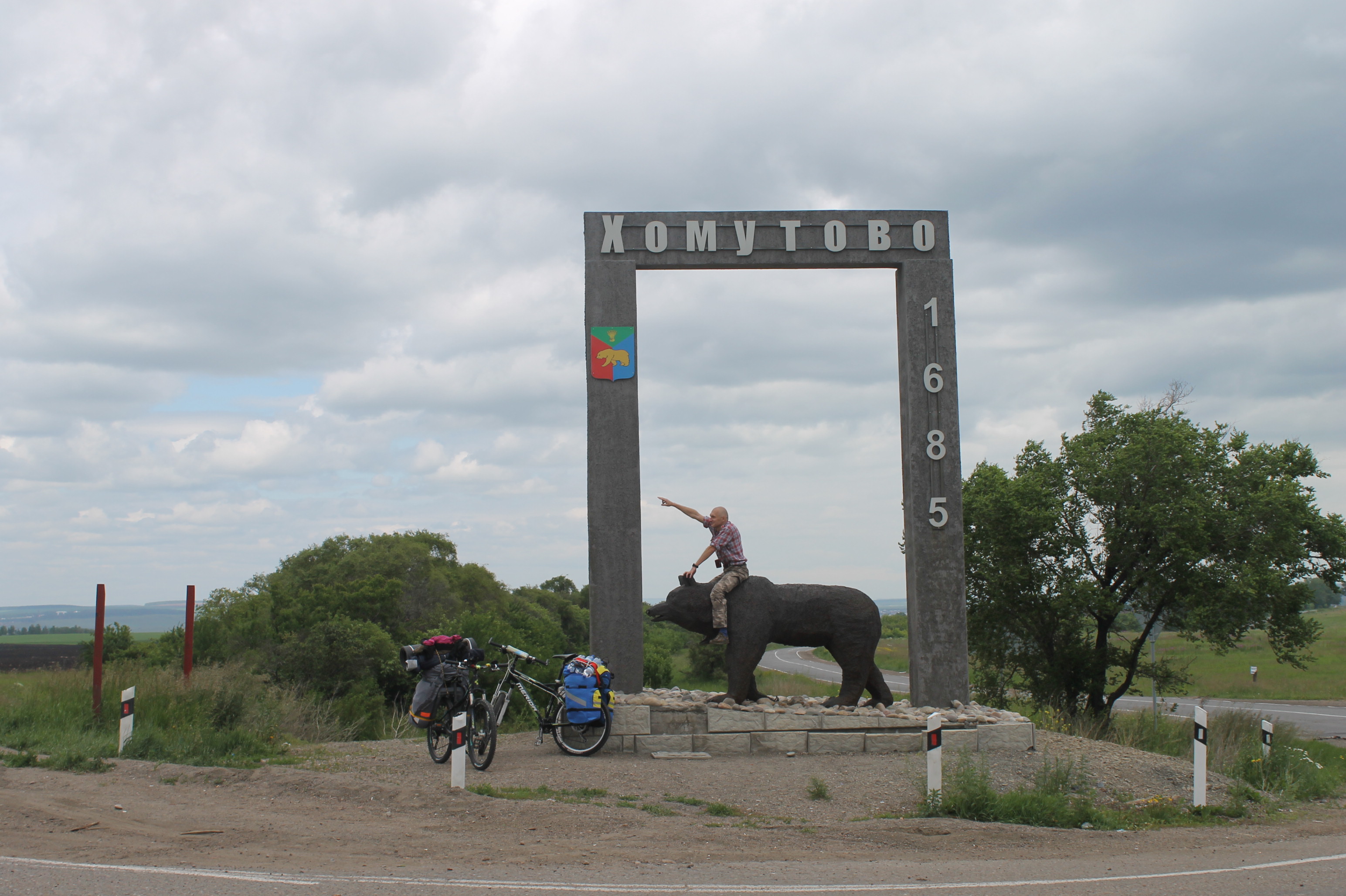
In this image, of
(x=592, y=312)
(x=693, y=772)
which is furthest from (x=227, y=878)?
(x=592, y=312)

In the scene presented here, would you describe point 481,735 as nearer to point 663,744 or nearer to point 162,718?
point 663,744

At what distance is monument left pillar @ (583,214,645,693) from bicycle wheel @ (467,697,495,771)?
226cm

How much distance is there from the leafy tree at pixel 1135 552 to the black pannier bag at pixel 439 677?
11.8m

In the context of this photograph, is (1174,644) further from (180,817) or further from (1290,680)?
(180,817)

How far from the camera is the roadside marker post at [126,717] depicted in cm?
1045

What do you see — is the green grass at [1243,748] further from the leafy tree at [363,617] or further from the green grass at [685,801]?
the leafy tree at [363,617]

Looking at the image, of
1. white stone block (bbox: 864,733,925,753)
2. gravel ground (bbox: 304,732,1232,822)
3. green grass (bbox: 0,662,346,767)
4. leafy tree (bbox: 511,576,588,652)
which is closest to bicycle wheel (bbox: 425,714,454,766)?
gravel ground (bbox: 304,732,1232,822)

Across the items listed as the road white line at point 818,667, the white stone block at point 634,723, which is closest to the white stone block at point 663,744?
the white stone block at point 634,723

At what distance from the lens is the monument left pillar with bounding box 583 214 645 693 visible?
38.9 feet

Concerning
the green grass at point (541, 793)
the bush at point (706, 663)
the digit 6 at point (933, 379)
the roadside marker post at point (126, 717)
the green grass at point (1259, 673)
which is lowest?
the green grass at point (1259, 673)

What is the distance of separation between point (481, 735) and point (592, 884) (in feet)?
14.2

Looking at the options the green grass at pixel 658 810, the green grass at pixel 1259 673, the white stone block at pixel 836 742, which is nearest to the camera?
the green grass at pixel 658 810

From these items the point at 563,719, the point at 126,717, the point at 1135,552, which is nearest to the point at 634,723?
the point at 563,719

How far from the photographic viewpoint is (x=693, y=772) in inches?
381
